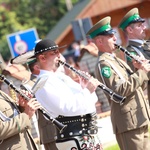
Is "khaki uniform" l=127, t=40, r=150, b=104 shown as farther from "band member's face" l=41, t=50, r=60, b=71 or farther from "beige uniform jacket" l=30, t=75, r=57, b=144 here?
"band member's face" l=41, t=50, r=60, b=71

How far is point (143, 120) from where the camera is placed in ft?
25.0

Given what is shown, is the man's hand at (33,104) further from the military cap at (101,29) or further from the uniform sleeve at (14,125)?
the military cap at (101,29)

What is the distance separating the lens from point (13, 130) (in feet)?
21.0

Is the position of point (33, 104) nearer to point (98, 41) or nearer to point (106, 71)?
point (106, 71)

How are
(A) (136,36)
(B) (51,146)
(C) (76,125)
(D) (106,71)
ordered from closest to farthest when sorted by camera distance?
(C) (76,125)
(B) (51,146)
(D) (106,71)
(A) (136,36)

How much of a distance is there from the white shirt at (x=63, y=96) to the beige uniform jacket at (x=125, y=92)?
0.90 metres

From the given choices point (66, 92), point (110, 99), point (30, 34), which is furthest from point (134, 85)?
point (30, 34)

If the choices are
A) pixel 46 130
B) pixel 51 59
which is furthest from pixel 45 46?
pixel 46 130

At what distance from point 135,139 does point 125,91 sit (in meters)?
0.55

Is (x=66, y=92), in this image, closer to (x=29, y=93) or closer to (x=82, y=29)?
(x=29, y=93)

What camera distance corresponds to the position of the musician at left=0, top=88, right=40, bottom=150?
639 centimetres

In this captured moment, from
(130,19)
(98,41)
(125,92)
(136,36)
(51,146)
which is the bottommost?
(51,146)

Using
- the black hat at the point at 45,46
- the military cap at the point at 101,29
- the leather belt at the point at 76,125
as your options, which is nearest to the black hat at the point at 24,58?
the military cap at the point at 101,29

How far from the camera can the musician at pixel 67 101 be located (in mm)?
6477
